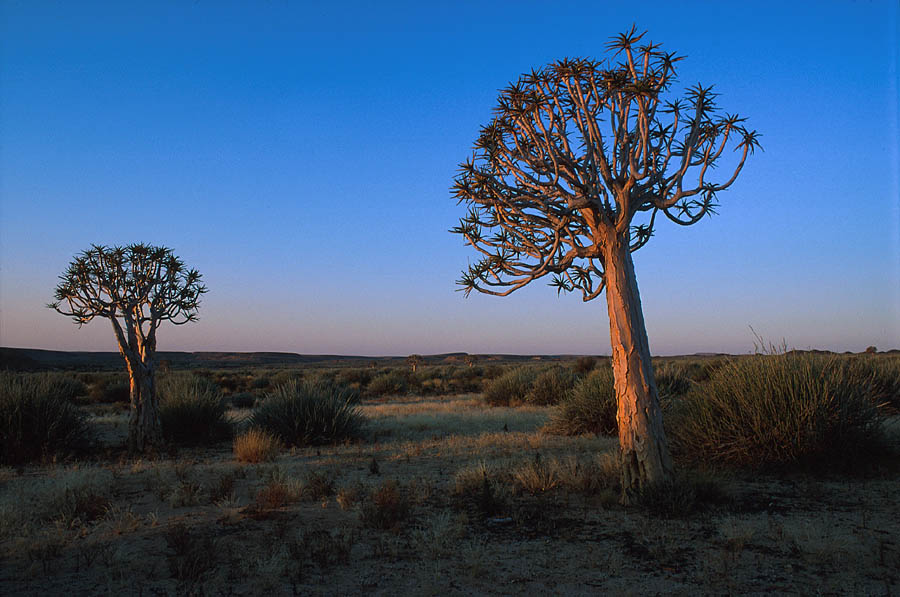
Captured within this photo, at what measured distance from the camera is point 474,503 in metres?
6.74

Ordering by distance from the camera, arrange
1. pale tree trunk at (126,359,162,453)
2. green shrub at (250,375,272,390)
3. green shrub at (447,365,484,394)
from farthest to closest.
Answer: green shrub at (250,375,272,390) → green shrub at (447,365,484,394) → pale tree trunk at (126,359,162,453)

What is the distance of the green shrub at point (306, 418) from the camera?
12.2m

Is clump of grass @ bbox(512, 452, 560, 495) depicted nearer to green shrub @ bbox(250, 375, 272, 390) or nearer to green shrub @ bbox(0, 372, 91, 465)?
green shrub @ bbox(0, 372, 91, 465)

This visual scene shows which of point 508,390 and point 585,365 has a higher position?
point 585,365

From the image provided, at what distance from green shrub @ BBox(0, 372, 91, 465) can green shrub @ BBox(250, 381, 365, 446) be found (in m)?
3.57

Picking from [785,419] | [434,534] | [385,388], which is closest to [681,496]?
[434,534]

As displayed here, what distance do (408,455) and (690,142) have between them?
6.94m

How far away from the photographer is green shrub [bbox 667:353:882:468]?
305 inches

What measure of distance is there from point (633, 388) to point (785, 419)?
3.23 m

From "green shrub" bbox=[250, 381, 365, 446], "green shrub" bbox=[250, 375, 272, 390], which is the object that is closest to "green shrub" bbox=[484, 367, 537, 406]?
"green shrub" bbox=[250, 381, 365, 446]

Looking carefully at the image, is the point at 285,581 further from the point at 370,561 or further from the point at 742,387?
the point at 742,387

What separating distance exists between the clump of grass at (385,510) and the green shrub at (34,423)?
7409 millimetres

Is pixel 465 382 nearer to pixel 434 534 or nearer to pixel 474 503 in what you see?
pixel 474 503

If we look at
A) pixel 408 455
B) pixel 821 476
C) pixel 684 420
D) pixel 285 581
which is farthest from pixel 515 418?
pixel 285 581
